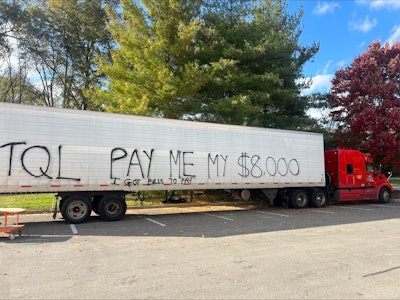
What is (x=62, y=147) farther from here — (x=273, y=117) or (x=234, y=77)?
Answer: (x=273, y=117)

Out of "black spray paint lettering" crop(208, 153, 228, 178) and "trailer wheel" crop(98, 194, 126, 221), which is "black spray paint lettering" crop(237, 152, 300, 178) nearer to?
"black spray paint lettering" crop(208, 153, 228, 178)

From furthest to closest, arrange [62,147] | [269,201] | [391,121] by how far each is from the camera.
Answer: [391,121]
[269,201]
[62,147]

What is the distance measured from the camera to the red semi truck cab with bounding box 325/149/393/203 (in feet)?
60.1

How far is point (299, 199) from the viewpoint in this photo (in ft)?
56.1

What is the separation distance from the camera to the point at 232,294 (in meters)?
5.07

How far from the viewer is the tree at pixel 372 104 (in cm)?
2102

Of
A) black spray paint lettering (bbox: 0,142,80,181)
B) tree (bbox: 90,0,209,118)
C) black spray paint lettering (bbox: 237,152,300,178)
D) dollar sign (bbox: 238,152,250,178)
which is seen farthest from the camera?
tree (bbox: 90,0,209,118)

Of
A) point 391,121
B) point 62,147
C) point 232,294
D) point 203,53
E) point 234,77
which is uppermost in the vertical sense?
point 203,53

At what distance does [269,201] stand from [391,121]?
949 centimetres

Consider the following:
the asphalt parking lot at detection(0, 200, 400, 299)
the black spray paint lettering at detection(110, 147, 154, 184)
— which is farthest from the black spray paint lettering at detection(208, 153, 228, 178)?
the asphalt parking lot at detection(0, 200, 400, 299)

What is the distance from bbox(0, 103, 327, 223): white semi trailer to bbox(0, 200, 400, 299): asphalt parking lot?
124cm

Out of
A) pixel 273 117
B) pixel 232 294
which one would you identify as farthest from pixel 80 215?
pixel 273 117

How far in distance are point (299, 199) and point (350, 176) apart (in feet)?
11.4

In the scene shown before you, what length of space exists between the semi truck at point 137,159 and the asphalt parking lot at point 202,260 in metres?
1.29
